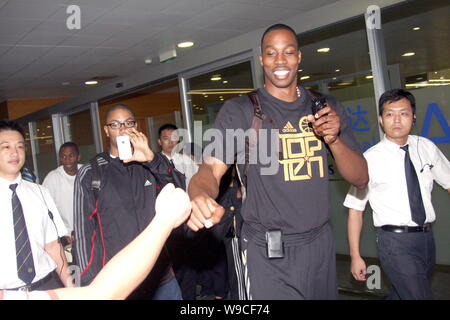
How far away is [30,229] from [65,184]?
127 inches

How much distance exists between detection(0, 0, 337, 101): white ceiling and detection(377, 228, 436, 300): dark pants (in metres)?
3.17

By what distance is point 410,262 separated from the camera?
302cm

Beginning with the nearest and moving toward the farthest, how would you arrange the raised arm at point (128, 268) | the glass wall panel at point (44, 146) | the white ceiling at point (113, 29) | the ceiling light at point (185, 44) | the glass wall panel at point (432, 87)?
1. the raised arm at point (128, 268)
2. the glass wall panel at point (432, 87)
3. the white ceiling at point (113, 29)
4. the ceiling light at point (185, 44)
5. the glass wall panel at point (44, 146)

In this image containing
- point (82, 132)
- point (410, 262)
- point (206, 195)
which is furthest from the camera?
point (82, 132)

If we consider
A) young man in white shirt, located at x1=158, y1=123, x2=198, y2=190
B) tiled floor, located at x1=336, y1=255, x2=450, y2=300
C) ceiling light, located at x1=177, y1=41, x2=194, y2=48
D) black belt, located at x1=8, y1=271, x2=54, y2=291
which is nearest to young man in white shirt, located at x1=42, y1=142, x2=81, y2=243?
young man in white shirt, located at x1=158, y1=123, x2=198, y2=190

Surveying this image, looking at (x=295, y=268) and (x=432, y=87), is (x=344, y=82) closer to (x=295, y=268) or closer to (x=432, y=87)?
(x=432, y=87)

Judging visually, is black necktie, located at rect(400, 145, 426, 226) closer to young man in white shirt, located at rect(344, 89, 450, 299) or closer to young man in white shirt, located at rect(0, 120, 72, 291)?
young man in white shirt, located at rect(344, 89, 450, 299)

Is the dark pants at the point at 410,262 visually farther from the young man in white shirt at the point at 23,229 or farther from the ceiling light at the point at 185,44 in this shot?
the ceiling light at the point at 185,44

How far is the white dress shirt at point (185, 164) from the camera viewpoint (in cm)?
578

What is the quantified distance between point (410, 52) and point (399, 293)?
5.43 meters

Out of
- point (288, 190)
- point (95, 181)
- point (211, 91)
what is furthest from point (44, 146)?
point (288, 190)

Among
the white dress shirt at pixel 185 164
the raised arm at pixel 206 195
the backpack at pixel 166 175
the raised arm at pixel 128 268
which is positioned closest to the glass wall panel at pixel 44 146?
the white dress shirt at pixel 185 164

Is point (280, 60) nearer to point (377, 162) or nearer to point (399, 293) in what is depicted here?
point (377, 162)
